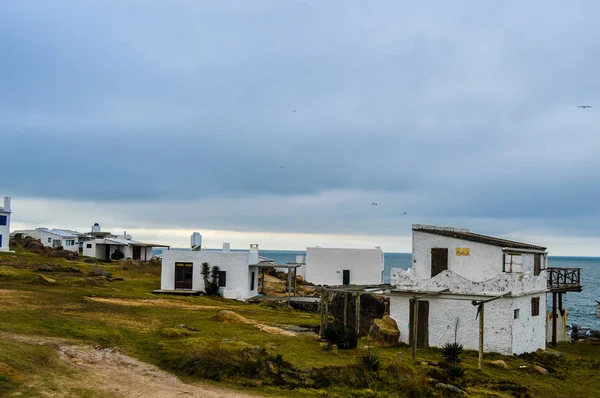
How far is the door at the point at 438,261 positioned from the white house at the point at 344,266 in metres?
31.3

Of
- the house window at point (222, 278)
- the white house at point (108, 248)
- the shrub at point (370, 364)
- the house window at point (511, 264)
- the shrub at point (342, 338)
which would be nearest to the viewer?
the shrub at point (370, 364)

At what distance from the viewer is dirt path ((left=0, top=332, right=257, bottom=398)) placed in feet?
47.3

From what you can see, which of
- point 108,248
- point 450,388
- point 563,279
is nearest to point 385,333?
point 450,388

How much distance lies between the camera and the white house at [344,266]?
5959cm

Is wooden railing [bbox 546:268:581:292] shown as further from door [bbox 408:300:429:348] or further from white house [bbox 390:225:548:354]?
door [bbox 408:300:429:348]

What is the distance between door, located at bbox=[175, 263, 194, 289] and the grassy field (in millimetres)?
11126

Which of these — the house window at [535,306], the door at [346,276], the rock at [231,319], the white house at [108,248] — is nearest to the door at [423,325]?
the house window at [535,306]

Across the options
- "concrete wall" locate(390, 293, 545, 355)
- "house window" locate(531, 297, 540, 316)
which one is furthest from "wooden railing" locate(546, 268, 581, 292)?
"concrete wall" locate(390, 293, 545, 355)

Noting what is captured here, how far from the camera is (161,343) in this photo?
2078 centimetres

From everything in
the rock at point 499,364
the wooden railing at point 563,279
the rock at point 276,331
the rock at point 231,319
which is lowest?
the rock at point 499,364

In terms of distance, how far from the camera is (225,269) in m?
43.4

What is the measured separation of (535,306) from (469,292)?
4.43 meters

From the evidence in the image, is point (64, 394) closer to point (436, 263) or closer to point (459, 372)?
point (459, 372)

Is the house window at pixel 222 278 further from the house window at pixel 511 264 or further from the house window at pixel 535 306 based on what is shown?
the house window at pixel 535 306
